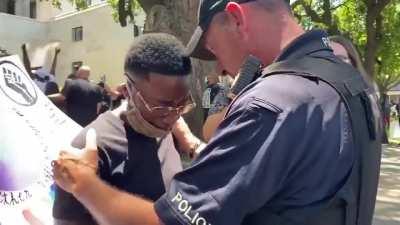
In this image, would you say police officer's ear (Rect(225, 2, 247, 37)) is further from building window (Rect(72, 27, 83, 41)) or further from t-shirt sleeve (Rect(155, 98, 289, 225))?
building window (Rect(72, 27, 83, 41))

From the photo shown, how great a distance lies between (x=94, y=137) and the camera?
1919 mm

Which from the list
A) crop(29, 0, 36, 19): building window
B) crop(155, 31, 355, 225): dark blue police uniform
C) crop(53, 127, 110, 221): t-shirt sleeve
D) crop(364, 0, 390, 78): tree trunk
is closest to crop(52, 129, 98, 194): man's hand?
crop(53, 127, 110, 221): t-shirt sleeve

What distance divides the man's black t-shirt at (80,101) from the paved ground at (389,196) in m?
3.48

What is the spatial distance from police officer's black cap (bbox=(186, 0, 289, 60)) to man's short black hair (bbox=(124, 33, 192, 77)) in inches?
8.1

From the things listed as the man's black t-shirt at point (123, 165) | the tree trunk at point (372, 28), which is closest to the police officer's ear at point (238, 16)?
the man's black t-shirt at point (123, 165)

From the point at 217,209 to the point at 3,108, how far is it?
1321 mm

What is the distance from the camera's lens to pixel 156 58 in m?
2.04

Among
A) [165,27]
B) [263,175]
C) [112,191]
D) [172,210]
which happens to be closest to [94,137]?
[112,191]

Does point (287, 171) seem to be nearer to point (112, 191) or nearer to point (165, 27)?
point (112, 191)

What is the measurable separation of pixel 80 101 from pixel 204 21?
6011mm

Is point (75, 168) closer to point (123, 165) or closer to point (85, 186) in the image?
point (85, 186)

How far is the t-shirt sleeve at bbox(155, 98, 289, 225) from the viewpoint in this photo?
1.35m

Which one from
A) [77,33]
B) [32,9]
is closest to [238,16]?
[77,33]

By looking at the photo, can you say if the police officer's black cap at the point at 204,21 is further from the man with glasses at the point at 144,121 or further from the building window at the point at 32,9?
the building window at the point at 32,9
